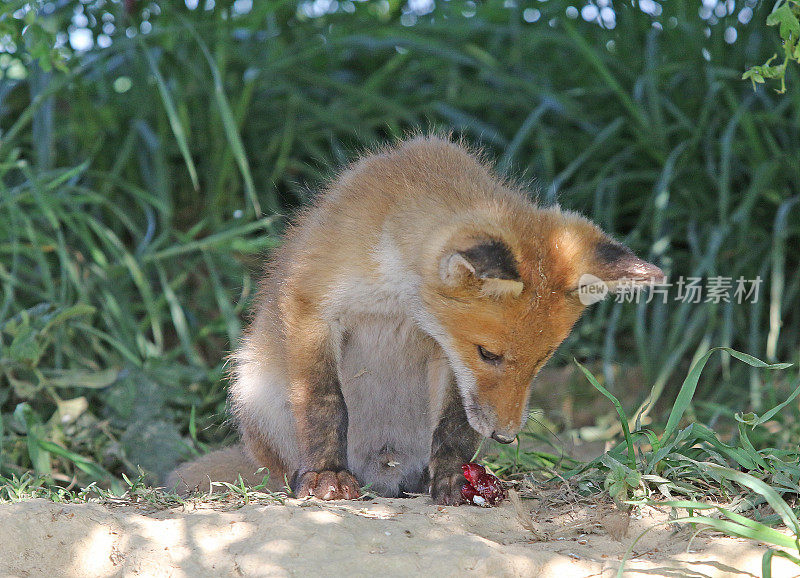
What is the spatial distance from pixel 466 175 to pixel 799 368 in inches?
103

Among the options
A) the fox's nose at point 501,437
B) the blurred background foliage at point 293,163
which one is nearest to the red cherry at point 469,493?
the fox's nose at point 501,437

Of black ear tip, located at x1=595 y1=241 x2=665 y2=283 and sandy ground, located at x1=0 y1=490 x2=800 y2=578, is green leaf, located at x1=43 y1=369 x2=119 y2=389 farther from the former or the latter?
black ear tip, located at x1=595 y1=241 x2=665 y2=283

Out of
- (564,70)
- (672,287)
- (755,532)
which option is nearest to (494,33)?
(564,70)

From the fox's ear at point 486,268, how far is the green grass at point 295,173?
175 centimetres

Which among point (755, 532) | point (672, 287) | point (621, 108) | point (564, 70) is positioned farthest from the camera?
point (564, 70)

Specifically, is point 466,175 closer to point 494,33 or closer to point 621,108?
point 621,108

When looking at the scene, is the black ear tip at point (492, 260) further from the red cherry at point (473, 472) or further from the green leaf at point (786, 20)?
the green leaf at point (786, 20)

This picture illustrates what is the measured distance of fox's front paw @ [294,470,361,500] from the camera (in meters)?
2.96

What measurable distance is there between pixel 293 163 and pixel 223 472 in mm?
2666

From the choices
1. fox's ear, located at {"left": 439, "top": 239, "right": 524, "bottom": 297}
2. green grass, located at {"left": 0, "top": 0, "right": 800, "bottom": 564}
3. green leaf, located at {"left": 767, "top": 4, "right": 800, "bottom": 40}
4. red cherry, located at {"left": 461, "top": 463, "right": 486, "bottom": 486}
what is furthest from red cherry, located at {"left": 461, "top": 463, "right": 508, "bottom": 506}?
green leaf, located at {"left": 767, "top": 4, "right": 800, "bottom": 40}

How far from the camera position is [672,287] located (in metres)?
5.08

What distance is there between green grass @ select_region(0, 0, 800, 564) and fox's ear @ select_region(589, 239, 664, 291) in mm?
1372

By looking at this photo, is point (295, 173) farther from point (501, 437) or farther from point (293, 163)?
point (501, 437)

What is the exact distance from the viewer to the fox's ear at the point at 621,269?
9.41 ft
